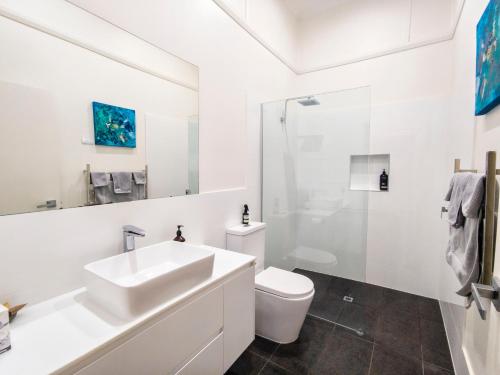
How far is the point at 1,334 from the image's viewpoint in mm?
761

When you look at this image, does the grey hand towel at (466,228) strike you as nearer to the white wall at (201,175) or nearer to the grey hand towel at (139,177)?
the white wall at (201,175)

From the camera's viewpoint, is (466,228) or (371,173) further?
(371,173)

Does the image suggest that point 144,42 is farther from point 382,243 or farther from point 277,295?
point 382,243

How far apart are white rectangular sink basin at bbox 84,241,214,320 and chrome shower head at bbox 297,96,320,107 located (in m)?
1.89

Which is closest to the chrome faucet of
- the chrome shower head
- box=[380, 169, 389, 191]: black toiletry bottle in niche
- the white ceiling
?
the chrome shower head

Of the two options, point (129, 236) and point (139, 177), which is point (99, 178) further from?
point (129, 236)

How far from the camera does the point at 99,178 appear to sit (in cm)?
127

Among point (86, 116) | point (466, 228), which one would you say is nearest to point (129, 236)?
point (86, 116)

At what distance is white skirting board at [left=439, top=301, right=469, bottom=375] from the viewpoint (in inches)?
59.0

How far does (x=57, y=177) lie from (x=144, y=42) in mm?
887

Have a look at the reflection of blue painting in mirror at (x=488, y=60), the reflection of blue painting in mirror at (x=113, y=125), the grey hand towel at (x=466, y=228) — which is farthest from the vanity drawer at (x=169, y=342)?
the reflection of blue painting in mirror at (x=488, y=60)

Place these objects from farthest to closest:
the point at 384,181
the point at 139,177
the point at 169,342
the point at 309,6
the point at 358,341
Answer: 1. the point at 309,6
2. the point at 384,181
3. the point at 358,341
4. the point at 139,177
5. the point at 169,342

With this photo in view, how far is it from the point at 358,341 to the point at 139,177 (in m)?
2.00

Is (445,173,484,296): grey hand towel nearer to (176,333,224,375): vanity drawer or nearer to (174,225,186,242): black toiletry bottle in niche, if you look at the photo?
(176,333,224,375): vanity drawer
